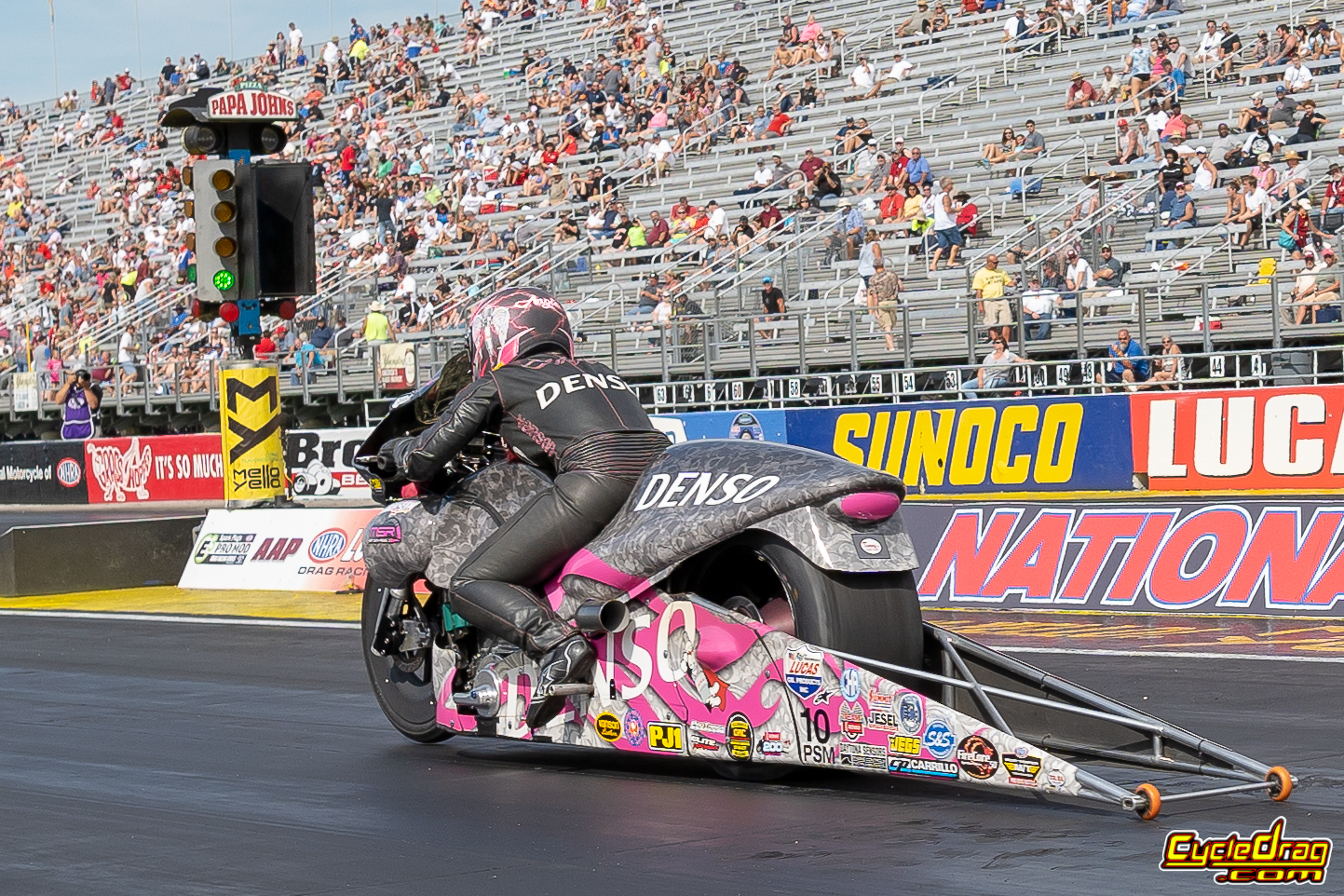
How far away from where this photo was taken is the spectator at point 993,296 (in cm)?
2236

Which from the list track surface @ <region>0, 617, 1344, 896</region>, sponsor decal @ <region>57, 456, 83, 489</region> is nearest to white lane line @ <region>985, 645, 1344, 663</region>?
track surface @ <region>0, 617, 1344, 896</region>

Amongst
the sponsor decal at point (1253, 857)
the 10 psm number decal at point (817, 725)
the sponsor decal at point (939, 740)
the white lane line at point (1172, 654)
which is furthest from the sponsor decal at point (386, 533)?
the white lane line at point (1172, 654)

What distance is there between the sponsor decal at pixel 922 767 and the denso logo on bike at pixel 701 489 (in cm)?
113

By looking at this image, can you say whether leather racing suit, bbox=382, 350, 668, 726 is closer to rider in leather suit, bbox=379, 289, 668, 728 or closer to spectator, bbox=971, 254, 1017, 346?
rider in leather suit, bbox=379, 289, 668, 728

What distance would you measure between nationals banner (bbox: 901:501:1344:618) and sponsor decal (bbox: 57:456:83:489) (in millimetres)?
22975

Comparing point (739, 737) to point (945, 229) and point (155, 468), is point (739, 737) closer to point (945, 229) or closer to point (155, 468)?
point (945, 229)

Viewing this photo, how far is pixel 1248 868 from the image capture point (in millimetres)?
5359

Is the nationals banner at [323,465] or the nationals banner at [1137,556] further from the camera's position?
the nationals banner at [323,465]

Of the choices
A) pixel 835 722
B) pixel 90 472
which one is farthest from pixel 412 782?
pixel 90 472

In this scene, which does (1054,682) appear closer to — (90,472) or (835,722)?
(835,722)

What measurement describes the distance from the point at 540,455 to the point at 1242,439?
12.9 meters

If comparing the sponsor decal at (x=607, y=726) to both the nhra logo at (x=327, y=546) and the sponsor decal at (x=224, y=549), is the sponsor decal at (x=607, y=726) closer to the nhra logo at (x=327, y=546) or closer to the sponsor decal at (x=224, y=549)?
the nhra logo at (x=327, y=546)

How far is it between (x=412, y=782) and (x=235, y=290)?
8712 mm

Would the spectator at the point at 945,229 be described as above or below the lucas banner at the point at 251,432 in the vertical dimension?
above
